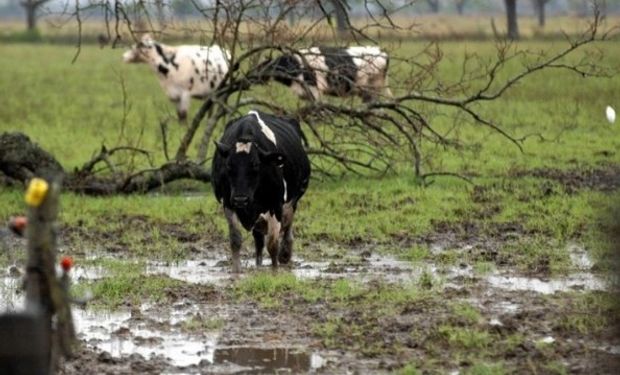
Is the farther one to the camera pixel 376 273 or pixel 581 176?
pixel 581 176

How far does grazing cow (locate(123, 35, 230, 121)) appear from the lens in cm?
3116

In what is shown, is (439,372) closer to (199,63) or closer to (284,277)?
(284,277)

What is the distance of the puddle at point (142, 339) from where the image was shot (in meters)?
10.1

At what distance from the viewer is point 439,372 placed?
9.31 metres

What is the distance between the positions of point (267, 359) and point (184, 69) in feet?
72.8

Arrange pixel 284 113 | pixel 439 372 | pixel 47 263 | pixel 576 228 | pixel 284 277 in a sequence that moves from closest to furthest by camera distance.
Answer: pixel 47 263 → pixel 439 372 → pixel 284 277 → pixel 576 228 → pixel 284 113

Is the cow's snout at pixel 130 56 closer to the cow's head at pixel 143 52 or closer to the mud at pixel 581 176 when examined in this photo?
the cow's head at pixel 143 52

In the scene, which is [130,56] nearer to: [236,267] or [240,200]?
[236,267]

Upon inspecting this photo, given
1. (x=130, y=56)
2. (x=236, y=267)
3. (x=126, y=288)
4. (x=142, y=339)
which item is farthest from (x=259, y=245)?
(x=130, y=56)

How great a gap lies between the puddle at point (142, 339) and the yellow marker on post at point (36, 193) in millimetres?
2485

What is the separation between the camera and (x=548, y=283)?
12.9m

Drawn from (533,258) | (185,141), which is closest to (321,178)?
(185,141)

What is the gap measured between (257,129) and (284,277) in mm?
1828

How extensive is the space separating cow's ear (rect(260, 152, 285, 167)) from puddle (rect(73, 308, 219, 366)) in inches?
96.2
